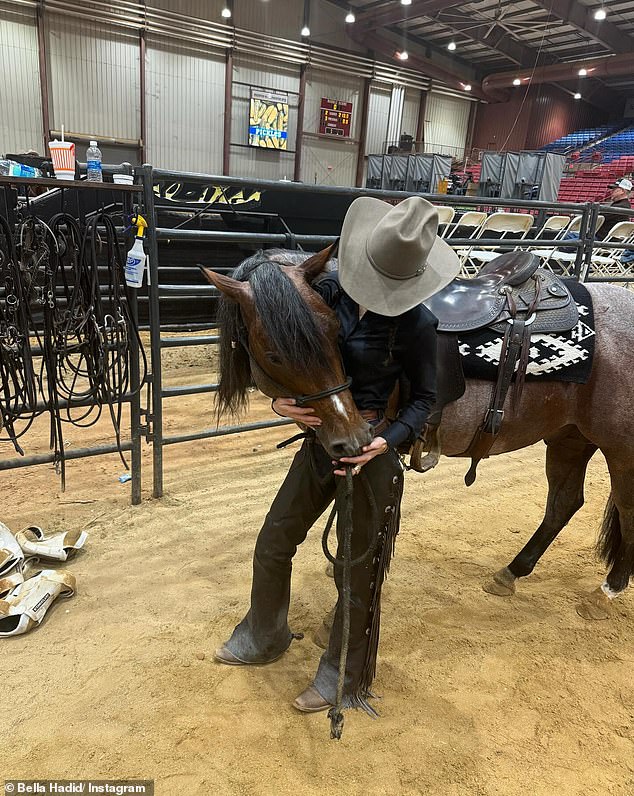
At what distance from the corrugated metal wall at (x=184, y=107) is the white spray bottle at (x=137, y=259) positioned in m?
11.5

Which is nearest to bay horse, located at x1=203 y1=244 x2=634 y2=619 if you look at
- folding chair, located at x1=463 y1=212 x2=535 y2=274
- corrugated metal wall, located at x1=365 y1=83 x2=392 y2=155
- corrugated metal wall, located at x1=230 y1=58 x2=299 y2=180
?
folding chair, located at x1=463 y1=212 x2=535 y2=274

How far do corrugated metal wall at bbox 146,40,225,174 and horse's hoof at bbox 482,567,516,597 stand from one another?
12743 mm

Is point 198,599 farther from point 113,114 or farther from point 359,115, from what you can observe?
point 359,115

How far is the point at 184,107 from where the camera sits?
13.0 metres

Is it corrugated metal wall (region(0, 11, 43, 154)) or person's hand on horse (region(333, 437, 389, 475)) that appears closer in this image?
person's hand on horse (region(333, 437, 389, 475))

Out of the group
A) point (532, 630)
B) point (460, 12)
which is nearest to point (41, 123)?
point (460, 12)

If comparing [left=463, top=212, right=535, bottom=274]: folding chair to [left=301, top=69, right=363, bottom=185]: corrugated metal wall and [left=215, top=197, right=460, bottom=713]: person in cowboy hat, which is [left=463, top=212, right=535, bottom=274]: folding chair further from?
[left=301, top=69, right=363, bottom=185]: corrugated metal wall

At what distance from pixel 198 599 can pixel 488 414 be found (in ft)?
4.30

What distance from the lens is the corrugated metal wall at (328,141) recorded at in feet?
48.9

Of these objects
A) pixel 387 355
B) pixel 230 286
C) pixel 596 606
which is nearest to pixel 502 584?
pixel 596 606

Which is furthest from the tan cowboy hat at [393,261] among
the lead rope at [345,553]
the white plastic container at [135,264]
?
the white plastic container at [135,264]

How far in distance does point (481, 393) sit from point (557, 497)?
0.80 metres

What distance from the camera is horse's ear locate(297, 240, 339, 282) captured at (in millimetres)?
1267

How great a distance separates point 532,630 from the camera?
2.09m
